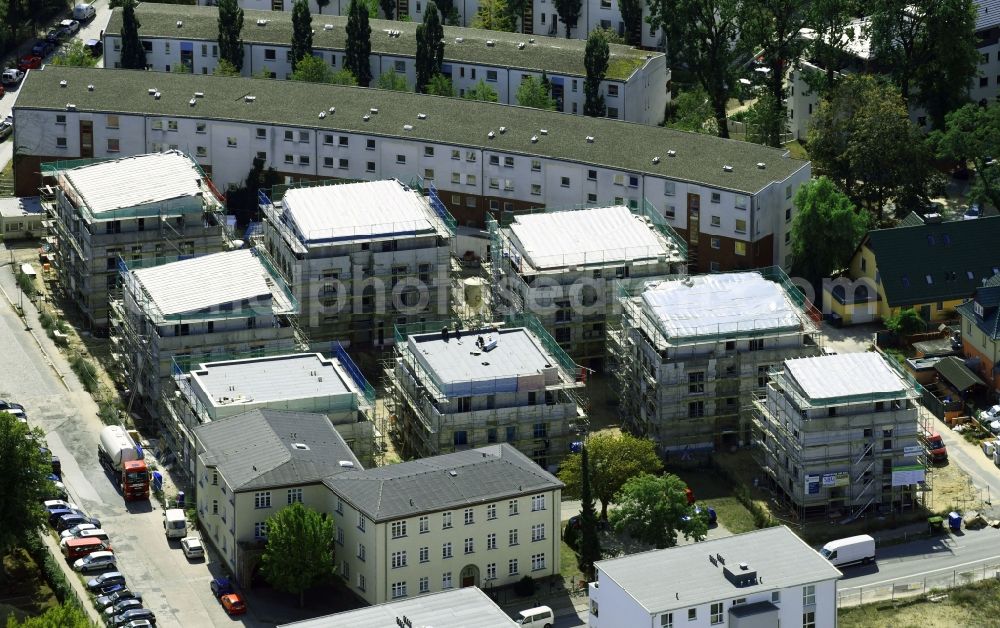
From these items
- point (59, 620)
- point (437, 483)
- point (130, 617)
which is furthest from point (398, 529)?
point (59, 620)

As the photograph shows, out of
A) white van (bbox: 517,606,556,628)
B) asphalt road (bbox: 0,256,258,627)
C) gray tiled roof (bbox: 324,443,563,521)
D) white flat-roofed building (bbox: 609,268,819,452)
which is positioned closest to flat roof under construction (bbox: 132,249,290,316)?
asphalt road (bbox: 0,256,258,627)

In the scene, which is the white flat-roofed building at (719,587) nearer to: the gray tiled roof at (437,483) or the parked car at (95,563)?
the gray tiled roof at (437,483)

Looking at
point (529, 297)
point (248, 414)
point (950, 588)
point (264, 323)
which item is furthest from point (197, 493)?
point (950, 588)

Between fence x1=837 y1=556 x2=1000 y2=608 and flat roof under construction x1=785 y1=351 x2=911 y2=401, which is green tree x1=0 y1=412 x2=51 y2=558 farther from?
fence x1=837 y1=556 x2=1000 y2=608

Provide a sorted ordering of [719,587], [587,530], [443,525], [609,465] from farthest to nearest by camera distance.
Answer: [609,465], [587,530], [443,525], [719,587]

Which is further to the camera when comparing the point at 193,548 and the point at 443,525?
the point at 193,548

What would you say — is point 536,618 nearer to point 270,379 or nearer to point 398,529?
point 398,529

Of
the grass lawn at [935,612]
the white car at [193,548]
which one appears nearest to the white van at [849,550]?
the grass lawn at [935,612]
